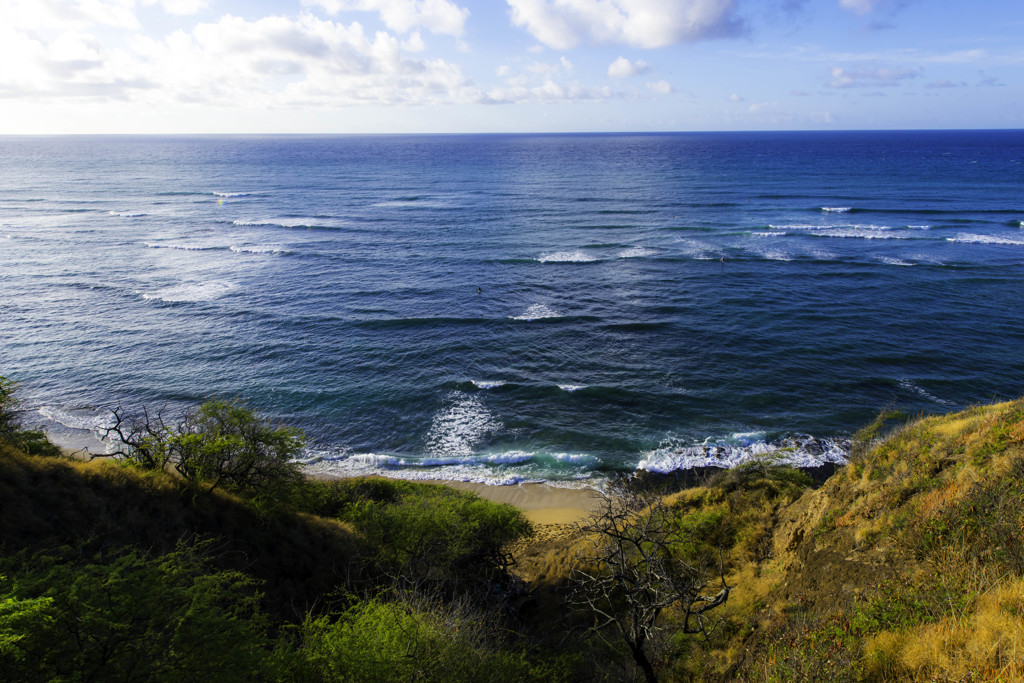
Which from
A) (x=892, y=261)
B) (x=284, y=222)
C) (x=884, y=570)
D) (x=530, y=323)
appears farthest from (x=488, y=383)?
(x=284, y=222)

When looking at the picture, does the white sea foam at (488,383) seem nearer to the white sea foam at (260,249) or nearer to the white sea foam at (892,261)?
the white sea foam at (260,249)

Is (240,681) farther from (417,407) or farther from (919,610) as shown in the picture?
(417,407)

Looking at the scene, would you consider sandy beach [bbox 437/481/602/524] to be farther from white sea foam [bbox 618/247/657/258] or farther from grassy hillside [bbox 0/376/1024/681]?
white sea foam [bbox 618/247/657/258]

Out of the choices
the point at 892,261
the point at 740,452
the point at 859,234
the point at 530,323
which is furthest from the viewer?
the point at 859,234

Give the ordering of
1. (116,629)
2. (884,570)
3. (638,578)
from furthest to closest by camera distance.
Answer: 1. (884,570)
2. (638,578)
3. (116,629)

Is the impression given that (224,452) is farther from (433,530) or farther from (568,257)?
(568,257)
